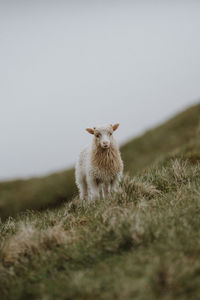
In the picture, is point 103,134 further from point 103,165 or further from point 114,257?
point 114,257

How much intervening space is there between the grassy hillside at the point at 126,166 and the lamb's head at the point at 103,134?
1942 centimetres

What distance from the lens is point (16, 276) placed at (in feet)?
14.8

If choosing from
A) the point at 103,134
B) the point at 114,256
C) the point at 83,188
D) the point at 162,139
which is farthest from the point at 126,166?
the point at 114,256

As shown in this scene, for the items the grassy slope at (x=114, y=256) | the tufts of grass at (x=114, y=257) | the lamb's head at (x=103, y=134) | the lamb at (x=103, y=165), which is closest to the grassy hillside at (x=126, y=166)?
the lamb at (x=103, y=165)

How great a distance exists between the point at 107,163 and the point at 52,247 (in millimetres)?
3993

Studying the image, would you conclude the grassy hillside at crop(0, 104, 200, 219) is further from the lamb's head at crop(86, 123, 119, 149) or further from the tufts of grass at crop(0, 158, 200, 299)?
the tufts of grass at crop(0, 158, 200, 299)

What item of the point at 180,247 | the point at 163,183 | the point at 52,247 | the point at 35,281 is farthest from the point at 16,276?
the point at 163,183

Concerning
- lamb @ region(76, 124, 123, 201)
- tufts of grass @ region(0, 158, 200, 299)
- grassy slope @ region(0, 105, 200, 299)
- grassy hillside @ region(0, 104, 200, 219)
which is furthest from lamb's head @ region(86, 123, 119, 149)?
grassy hillside @ region(0, 104, 200, 219)

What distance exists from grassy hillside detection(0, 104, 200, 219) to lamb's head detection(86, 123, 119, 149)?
19415 mm

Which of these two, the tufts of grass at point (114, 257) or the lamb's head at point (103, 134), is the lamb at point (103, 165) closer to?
the lamb's head at point (103, 134)

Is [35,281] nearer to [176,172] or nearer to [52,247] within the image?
[52,247]

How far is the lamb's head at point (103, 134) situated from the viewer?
26.8 feet

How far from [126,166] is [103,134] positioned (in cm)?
2192

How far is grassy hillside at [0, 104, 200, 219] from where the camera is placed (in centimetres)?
2891
